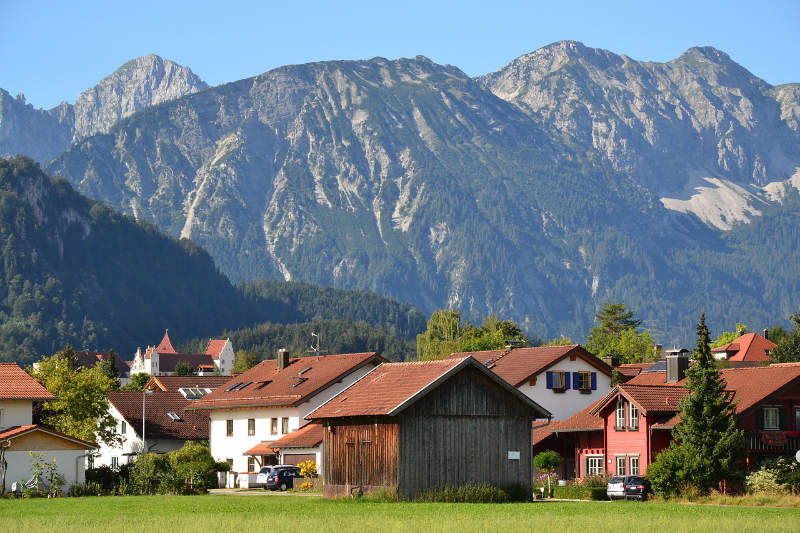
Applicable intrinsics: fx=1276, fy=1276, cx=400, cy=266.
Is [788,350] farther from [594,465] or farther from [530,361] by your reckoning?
[594,465]

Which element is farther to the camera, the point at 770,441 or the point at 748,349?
the point at 748,349

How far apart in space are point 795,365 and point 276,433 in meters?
33.2

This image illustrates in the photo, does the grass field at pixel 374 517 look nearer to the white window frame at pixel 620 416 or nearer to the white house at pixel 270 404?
the white window frame at pixel 620 416

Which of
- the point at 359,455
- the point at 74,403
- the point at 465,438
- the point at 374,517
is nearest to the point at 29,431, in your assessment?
the point at 74,403

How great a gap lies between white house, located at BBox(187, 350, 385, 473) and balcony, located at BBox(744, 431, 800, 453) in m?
26.4

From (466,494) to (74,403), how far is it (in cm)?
3580

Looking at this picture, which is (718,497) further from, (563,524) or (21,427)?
(21,427)

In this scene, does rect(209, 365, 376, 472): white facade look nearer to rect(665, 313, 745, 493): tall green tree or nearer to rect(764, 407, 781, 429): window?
rect(764, 407, 781, 429): window

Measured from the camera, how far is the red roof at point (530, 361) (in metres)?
83.5

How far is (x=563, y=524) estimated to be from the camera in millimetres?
40844

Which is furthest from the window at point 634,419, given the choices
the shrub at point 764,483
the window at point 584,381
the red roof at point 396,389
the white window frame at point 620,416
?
the window at point 584,381

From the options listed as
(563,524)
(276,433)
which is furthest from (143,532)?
(276,433)

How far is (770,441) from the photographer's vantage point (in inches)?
2571

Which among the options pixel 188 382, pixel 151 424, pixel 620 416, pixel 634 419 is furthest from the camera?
pixel 188 382
